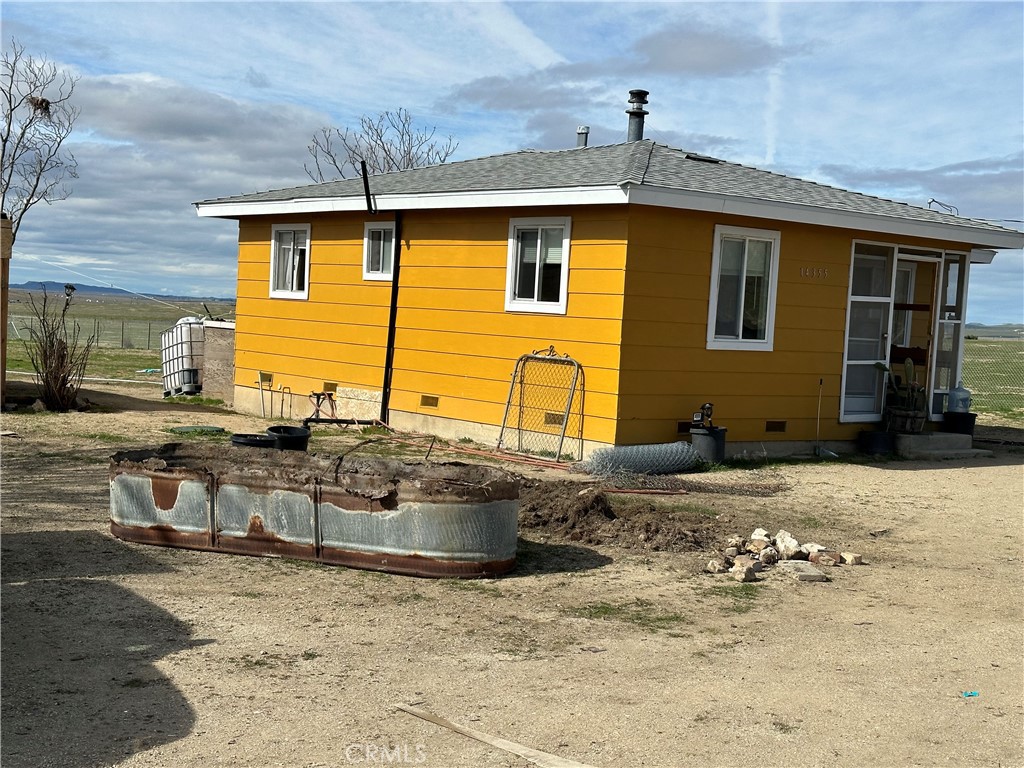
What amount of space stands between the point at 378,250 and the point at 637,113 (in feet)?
13.5

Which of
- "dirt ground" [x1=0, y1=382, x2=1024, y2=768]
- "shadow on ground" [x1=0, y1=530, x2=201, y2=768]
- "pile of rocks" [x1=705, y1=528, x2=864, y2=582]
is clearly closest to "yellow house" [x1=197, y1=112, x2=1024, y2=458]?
"dirt ground" [x1=0, y1=382, x2=1024, y2=768]

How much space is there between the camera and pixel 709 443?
471 inches

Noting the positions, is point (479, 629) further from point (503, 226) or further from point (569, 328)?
point (503, 226)

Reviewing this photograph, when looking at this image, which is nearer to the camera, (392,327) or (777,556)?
(777,556)

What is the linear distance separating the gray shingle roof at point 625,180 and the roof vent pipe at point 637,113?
432 millimetres

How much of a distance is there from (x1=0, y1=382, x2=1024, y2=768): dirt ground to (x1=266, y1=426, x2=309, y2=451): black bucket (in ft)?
4.97

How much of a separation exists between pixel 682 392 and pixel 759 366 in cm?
126

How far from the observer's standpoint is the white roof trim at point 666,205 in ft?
37.1

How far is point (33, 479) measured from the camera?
9.53 metres

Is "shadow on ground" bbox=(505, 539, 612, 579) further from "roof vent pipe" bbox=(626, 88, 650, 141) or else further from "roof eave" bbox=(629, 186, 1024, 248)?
"roof vent pipe" bbox=(626, 88, 650, 141)

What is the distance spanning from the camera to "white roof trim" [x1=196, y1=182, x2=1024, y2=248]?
11.3 m

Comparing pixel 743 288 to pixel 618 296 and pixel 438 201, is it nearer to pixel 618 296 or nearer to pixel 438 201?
pixel 618 296

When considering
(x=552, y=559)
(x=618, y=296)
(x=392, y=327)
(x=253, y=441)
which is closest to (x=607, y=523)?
(x=552, y=559)

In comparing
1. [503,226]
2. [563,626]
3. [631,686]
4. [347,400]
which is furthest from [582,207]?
[631,686]
